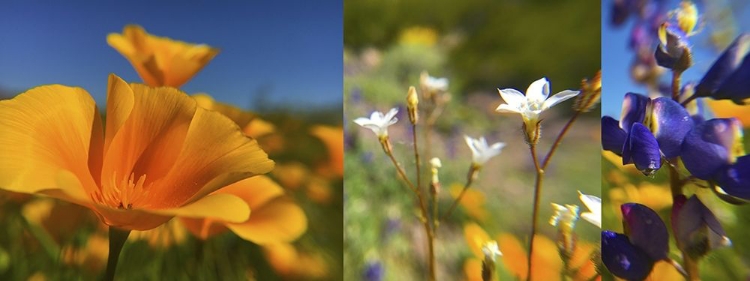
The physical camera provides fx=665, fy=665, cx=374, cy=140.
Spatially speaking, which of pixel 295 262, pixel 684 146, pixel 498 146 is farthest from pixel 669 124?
pixel 295 262

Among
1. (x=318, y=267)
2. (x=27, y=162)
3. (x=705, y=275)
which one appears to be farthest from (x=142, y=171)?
(x=705, y=275)

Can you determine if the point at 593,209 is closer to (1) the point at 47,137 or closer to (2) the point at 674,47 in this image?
(2) the point at 674,47

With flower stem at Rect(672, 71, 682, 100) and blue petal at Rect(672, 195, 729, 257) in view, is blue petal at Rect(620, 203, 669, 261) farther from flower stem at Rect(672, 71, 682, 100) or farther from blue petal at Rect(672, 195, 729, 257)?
flower stem at Rect(672, 71, 682, 100)

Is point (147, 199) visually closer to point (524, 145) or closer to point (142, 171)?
point (142, 171)

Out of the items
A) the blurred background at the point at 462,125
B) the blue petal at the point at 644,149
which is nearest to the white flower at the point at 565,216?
the blurred background at the point at 462,125

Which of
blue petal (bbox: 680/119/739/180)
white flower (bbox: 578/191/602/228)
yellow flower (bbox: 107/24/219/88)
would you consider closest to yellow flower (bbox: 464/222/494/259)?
white flower (bbox: 578/191/602/228)

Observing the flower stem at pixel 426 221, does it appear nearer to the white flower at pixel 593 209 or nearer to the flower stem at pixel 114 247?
the white flower at pixel 593 209
